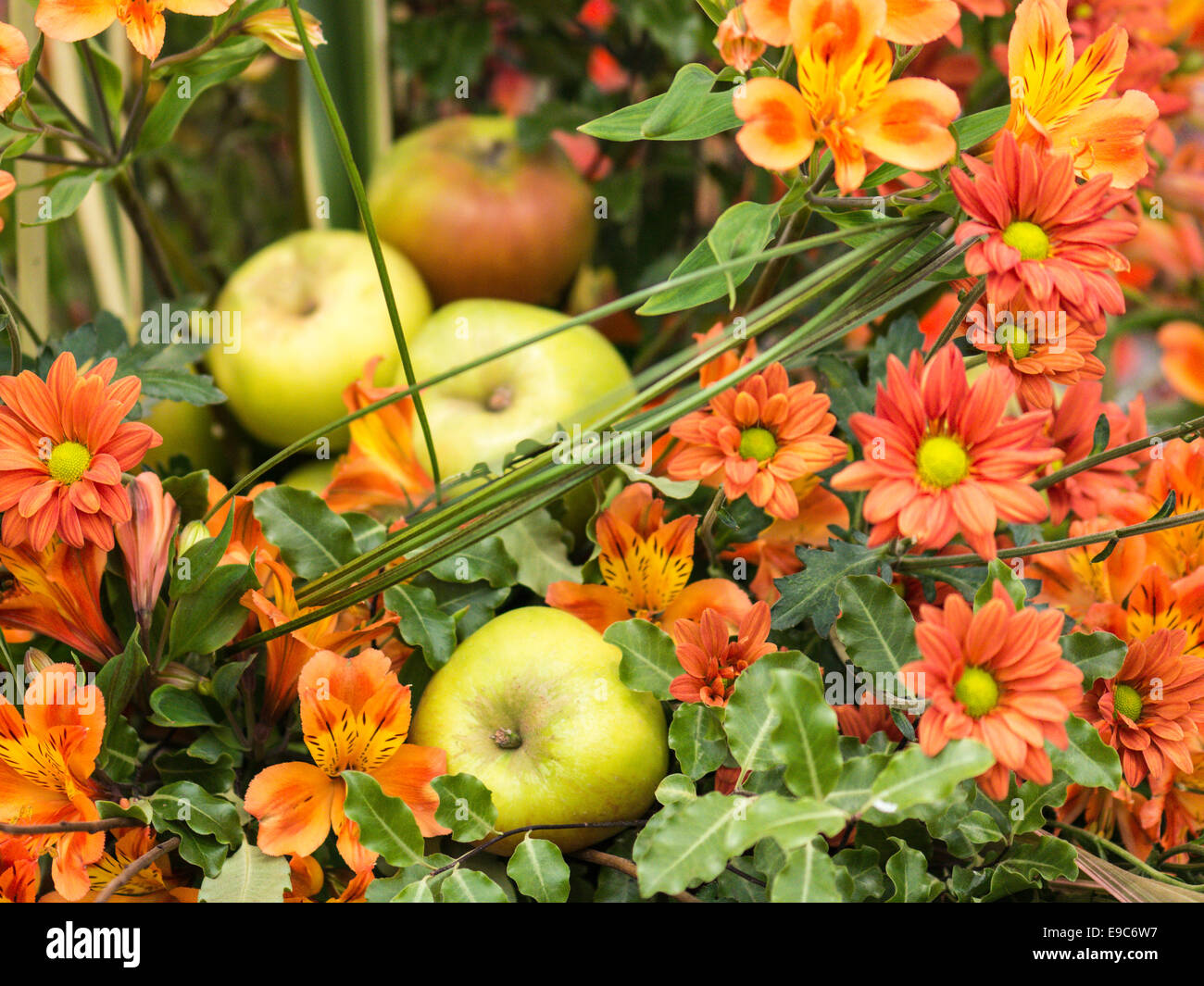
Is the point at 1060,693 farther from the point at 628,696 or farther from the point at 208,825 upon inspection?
the point at 208,825

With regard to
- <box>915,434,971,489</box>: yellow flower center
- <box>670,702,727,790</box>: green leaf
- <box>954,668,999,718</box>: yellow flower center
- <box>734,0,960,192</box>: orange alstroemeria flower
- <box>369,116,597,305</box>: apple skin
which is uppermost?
<box>734,0,960,192</box>: orange alstroemeria flower

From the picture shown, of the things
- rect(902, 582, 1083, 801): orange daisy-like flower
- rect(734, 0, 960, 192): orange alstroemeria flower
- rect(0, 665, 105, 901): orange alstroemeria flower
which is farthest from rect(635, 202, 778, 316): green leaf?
rect(0, 665, 105, 901): orange alstroemeria flower

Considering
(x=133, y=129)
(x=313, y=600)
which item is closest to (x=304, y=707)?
(x=313, y=600)

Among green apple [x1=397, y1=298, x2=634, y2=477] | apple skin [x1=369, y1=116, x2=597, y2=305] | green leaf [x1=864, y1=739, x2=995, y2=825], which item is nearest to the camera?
green leaf [x1=864, y1=739, x2=995, y2=825]

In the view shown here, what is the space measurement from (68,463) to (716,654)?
0.80 ft

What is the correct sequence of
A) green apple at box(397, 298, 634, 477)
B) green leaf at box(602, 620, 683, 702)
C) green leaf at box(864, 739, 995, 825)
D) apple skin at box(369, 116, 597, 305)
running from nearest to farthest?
green leaf at box(864, 739, 995, 825), green leaf at box(602, 620, 683, 702), green apple at box(397, 298, 634, 477), apple skin at box(369, 116, 597, 305)

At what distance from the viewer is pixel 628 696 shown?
38 centimetres

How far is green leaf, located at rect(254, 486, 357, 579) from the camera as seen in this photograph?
1.27 ft

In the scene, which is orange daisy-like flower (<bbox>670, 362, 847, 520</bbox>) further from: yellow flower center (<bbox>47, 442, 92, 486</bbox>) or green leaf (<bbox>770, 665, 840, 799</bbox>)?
yellow flower center (<bbox>47, 442, 92, 486</bbox>)

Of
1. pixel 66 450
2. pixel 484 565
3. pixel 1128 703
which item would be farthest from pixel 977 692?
pixel 66 450

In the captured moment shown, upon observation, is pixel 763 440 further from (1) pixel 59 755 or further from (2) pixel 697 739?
(1) pixel 59 755

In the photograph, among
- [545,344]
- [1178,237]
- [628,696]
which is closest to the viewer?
[628,696]

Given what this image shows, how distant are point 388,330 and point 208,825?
32 cm

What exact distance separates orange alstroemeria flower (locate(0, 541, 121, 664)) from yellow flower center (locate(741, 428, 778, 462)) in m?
0.26
